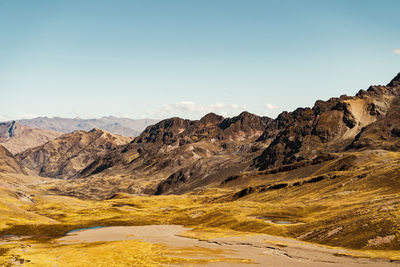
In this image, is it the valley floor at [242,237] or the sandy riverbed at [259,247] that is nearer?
the sandy riverbed at [259,247]

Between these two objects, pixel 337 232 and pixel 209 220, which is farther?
pixel 209 220

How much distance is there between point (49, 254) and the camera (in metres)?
96.8

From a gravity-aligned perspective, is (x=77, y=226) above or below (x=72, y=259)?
below

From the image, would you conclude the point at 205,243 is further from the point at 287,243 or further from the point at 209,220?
the point at 209,220

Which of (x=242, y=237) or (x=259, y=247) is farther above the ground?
(x=259, y=247)

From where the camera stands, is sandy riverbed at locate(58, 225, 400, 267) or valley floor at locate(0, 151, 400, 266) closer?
sandy riverbed at locate(58, 225, 400, 267)

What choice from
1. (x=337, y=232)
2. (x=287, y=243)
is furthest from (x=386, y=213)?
(x=287, y=243)

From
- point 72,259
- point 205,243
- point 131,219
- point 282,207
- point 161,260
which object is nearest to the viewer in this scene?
point 161,260

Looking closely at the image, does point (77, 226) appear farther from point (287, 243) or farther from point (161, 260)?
point (287, 243)

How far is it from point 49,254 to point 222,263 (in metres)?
50.8

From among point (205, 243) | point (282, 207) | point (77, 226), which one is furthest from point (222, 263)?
point (77, 226)

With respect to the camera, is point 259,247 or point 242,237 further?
point 242,237

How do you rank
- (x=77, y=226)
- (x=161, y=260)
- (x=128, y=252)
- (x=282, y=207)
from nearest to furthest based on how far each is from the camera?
(x=161, y=260) < (x=128, y=252) < (x=282, y=207) < (x=77, y=226)

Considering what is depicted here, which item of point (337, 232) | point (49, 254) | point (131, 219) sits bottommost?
point (131, 219)
